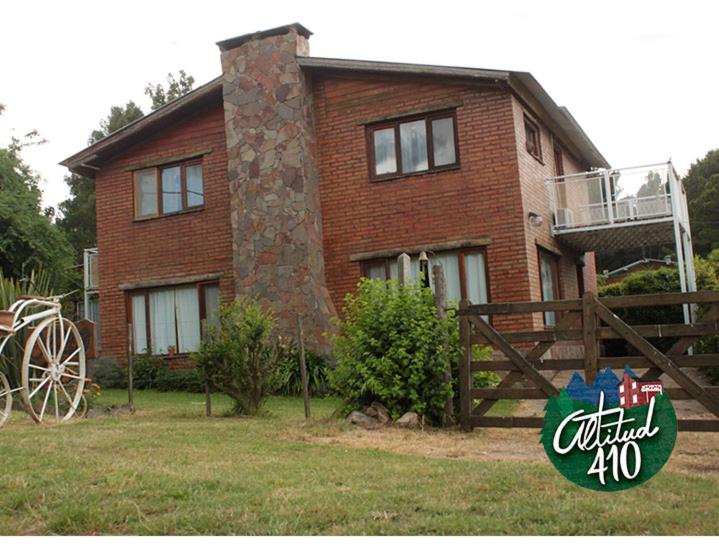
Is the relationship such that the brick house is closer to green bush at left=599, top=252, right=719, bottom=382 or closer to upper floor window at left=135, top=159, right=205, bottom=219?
upper floor window at left=135, top=159, right=205, bottom=219

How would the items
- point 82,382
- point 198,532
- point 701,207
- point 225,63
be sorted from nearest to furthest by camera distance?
point 198,532 → point 82,382 → point 225,63 → point 701,207

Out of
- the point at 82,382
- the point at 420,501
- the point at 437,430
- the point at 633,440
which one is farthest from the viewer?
the point at 82,382

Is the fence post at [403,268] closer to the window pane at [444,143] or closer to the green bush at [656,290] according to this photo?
the window pane at [444,143]

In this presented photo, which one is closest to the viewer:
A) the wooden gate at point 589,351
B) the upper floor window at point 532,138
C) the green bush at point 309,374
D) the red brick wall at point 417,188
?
the wooden gate at point 589,351

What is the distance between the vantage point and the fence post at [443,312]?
924cm

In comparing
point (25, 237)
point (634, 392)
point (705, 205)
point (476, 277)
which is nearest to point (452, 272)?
point (476, 277)

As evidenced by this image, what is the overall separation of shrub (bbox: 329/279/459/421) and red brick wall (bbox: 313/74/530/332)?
601 centimetres

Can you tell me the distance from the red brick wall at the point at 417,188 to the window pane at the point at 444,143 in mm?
255

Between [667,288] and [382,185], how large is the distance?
9708 millimetres

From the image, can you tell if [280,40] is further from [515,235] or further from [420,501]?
[420,501]

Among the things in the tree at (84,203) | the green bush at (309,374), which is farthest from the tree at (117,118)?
the green bush at (309,374)

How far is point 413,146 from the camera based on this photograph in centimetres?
1645

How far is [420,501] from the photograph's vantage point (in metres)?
5.07

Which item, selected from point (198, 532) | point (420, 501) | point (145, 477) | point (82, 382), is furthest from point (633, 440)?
point (82, 382)
